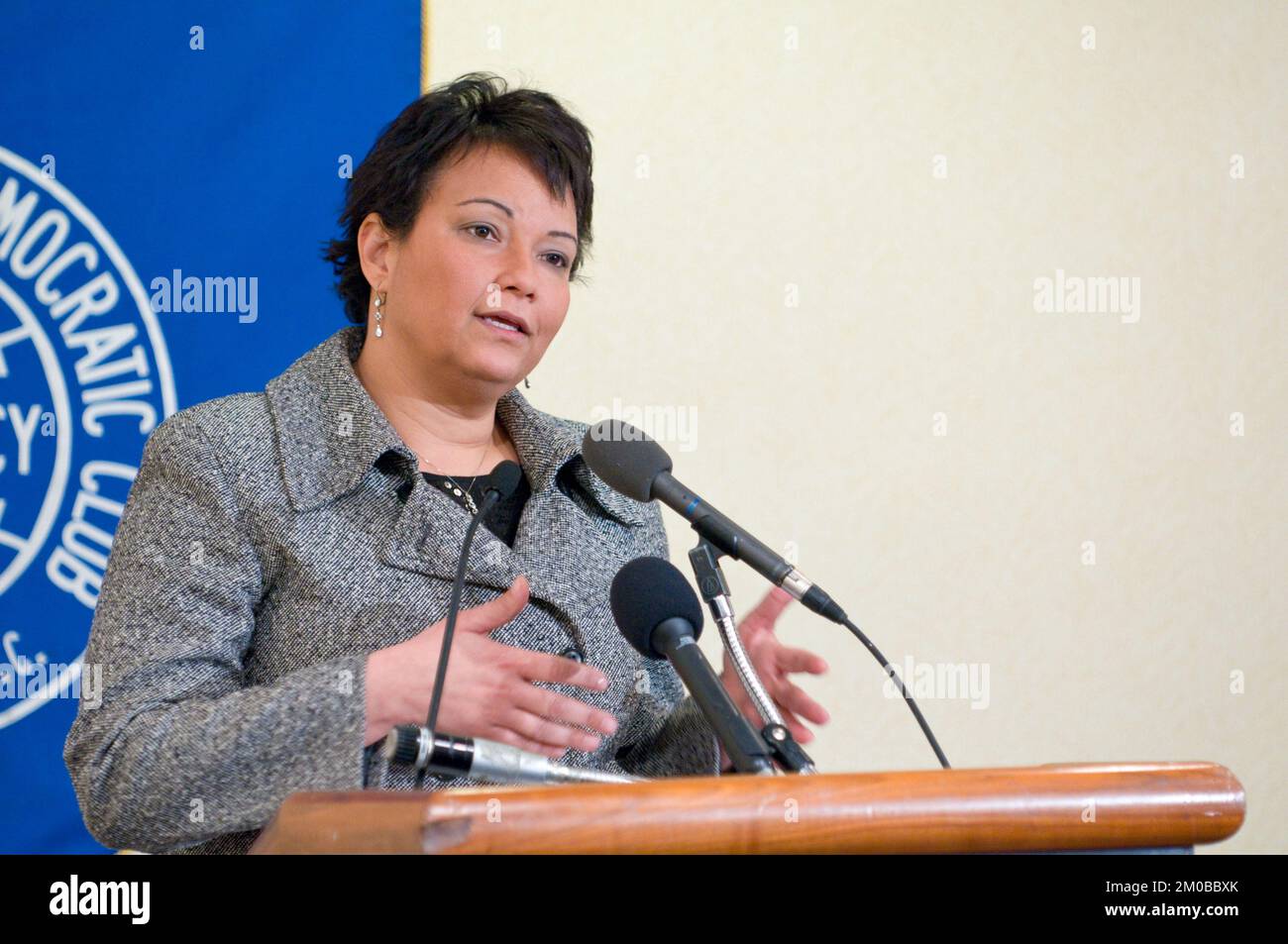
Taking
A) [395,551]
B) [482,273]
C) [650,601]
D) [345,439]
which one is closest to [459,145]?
[482,273]

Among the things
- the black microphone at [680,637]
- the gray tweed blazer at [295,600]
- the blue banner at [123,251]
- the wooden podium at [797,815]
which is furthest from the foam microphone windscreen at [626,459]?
the blue banner at [123,251]

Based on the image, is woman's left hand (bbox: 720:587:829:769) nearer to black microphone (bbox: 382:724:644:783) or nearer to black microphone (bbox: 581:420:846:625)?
black microphone (bbox: 581:420:846:625)

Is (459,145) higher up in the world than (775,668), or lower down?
higher up

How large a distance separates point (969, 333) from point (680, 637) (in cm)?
→ 172

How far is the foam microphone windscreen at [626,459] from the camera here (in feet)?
4.18

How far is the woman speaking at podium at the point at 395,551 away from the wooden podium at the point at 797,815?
0.35 meters

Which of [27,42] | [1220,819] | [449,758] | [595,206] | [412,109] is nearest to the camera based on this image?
[1220,819]

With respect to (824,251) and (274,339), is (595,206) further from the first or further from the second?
(274,339)

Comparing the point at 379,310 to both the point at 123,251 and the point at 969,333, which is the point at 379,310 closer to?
the point at 123,251

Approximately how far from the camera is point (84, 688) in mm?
1387

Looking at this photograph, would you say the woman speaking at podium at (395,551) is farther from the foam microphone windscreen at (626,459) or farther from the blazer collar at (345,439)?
the foam microphone windscreen at (626,459)

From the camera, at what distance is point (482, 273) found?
5.37ft
